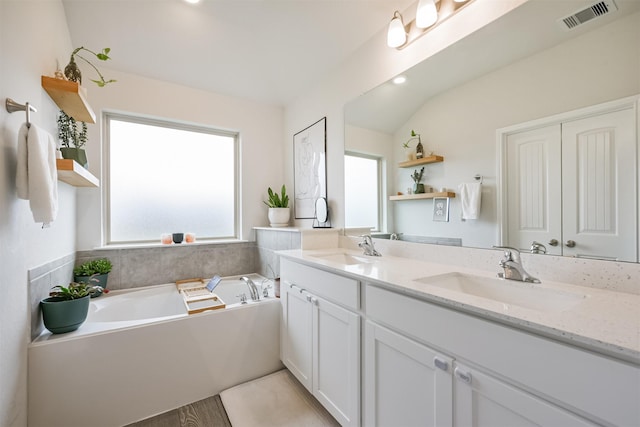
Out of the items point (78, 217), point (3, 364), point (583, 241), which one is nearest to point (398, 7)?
point (583, 241)

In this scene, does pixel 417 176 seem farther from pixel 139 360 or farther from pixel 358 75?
pixel 139 360

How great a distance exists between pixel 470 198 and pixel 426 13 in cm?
104

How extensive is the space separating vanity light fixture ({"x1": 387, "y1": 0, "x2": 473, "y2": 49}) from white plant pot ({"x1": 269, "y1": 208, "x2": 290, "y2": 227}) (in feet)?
5.53

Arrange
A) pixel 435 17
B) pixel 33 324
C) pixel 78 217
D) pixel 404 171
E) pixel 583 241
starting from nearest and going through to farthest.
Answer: pixel 583 241 < pixel 33 324 < pixel 435 17 < pixel 404 171 < pixel 78 217

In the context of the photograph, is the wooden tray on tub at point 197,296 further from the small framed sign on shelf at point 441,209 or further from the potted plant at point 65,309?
the small framed sign on shelf at point 441,209

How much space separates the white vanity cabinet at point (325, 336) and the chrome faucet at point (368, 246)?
18.2 inches

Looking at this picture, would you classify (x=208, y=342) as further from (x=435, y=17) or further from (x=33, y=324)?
(x=435, y=17)

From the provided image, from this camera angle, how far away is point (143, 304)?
212 cm

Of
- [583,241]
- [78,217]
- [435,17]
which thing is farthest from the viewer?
[78,217]

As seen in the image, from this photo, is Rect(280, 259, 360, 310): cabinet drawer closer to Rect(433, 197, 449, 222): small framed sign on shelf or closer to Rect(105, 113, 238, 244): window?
Rect(433, 197, 449, 222): small framed sign on shelf

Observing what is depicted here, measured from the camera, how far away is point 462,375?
0.80 meters

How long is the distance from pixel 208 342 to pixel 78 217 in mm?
1495

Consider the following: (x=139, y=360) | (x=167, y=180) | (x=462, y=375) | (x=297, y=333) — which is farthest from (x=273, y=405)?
(x=167, y=180)

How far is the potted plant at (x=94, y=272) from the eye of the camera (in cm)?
198
